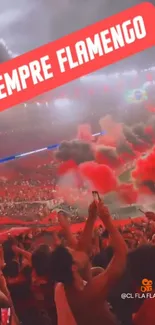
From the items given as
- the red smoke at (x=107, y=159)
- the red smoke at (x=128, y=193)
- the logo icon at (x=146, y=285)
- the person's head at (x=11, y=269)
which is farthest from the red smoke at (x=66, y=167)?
Answer: the logo icon at (x=146, y=285)

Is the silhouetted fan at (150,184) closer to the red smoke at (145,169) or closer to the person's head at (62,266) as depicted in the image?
the red smoke at (145,169)

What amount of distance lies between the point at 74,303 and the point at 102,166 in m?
0.64

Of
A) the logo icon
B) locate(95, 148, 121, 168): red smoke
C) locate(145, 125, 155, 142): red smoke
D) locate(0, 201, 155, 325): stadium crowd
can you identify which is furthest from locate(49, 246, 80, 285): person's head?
locate(145, 125, 155, 142): red smoke

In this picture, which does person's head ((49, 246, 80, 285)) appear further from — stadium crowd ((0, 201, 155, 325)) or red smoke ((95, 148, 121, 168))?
red smoke ((95, 148, 121, 168))

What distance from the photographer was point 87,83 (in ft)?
7.34

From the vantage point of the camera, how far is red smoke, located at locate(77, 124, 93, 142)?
7.27 feet

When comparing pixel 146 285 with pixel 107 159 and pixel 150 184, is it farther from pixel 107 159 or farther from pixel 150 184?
pixel 107 159

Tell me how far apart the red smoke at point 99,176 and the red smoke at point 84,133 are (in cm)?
12

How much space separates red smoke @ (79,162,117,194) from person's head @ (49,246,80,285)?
13.2 inches

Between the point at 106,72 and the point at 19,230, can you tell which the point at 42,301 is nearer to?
the point at 19,230

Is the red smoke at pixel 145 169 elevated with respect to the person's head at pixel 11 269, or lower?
elevated

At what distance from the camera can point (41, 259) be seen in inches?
86.6

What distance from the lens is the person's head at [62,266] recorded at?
2.13 meters

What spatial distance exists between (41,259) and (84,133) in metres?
0.62
